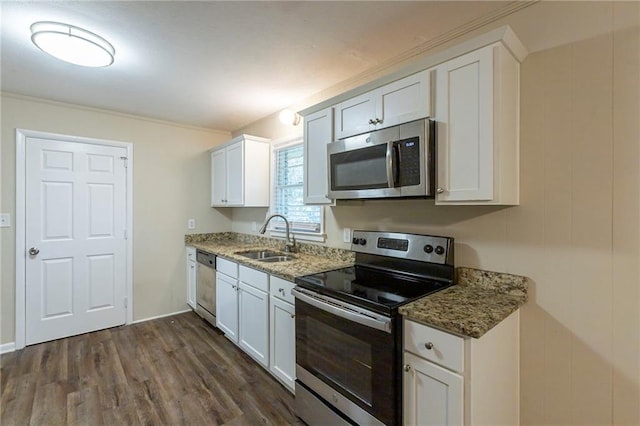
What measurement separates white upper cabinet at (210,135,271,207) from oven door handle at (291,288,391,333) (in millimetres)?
1739

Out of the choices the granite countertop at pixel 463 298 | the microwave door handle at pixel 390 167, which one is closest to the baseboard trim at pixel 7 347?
the granite countertop at pixel 463 298

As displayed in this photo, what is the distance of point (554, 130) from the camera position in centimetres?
148

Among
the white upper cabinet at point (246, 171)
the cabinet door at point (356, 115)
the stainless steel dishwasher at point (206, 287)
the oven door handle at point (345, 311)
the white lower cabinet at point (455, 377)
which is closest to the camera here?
the white lower cabinet at point (455, 377)

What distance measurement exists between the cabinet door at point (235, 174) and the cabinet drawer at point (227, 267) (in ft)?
2.34

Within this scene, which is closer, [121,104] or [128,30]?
[128,30]

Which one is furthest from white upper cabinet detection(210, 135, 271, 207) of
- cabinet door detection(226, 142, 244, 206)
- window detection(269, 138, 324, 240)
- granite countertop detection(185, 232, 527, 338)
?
granite countertop detection(185, 232, 527, 338)

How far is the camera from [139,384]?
2301 millimetres

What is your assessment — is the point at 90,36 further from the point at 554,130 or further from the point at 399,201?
the point at 554,130

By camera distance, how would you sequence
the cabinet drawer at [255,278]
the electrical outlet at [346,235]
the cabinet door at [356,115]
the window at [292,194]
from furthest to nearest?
the window at [292,194] < the electrical outlet at [346,235] < the cabinet drawer at [255,278] < the cabinet door at [356,115]

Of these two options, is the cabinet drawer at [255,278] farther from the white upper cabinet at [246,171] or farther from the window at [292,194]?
the white upper cabinet at [246,171]

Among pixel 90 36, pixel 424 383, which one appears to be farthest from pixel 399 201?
pixel 90 36

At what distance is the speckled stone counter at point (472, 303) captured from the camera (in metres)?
1.22

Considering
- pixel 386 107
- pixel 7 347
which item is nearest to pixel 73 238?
pixel 7 347

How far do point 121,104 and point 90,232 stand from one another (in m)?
1.40
